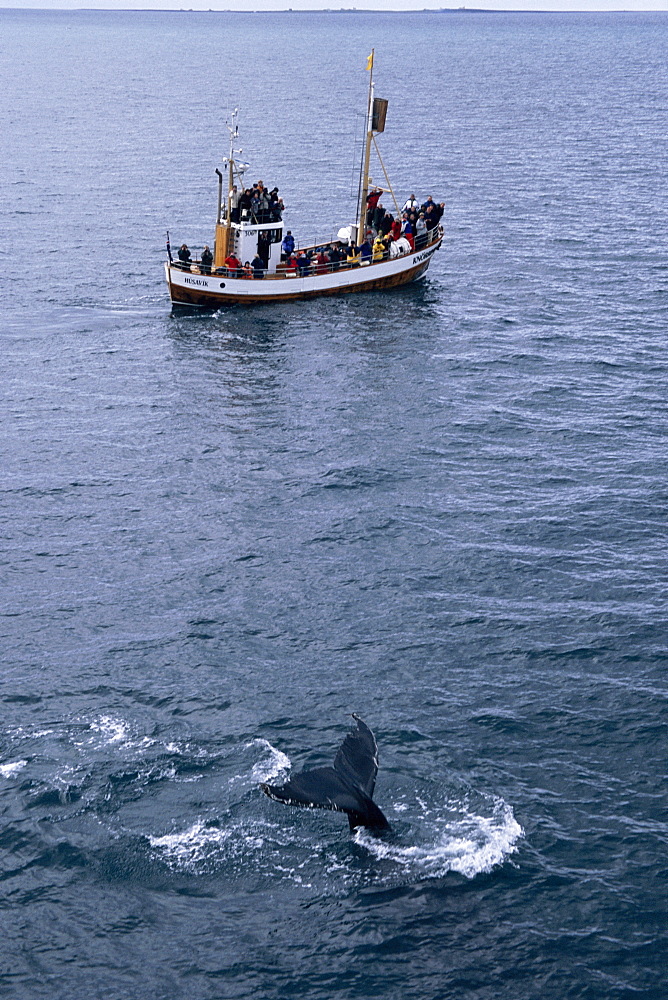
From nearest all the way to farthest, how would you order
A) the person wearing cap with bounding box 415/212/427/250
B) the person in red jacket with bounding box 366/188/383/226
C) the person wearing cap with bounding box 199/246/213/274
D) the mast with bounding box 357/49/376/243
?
the person wearing cap with bounding box 199/246/213/274 < the mast with bounding box 357/49/376/243 < the person in red jacket with bounding box 366/188/383/226 < the person wearing cap with bounding box 415/212/427/250

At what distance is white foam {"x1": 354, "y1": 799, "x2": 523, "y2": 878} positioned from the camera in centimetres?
2412

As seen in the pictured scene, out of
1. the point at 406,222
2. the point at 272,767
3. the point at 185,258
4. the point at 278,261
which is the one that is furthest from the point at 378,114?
the point at 272,767

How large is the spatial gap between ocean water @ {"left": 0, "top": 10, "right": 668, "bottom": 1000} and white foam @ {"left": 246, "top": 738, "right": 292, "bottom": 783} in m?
0.09

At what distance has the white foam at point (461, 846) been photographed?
24.1 meters

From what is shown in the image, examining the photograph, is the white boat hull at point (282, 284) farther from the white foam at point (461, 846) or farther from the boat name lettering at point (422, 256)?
the white foam at point (461, 846)

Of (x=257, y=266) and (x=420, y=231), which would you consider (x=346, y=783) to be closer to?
(x=257, y=266)

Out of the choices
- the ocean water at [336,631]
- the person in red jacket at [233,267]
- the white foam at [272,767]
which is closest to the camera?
the ocean water at [336,631]

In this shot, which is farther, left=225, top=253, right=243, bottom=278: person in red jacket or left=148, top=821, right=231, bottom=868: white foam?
left=225, top=253, right=243, bottom=278: person in red jacket

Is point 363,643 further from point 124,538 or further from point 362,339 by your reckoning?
point 362,339

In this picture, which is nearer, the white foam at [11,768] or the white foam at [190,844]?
the white foam at [190,844]

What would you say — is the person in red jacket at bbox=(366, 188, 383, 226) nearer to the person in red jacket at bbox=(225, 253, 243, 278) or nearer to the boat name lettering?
the boat name lettering

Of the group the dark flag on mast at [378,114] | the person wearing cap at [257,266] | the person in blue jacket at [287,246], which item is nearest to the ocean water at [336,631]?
the person wearing cap at [257,266]

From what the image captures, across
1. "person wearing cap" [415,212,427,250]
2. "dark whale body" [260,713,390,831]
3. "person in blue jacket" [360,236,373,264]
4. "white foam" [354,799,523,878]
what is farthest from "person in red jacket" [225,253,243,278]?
"dark whale body" [260,713,390,831]

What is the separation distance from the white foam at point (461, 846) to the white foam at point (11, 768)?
29.4 feet
